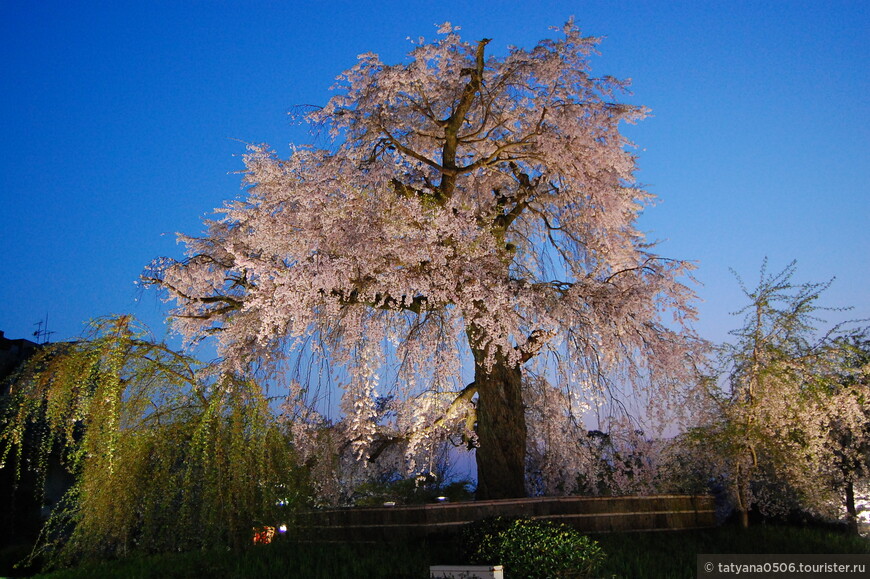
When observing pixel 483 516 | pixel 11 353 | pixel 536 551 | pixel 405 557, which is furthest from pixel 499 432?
pixel 11 353

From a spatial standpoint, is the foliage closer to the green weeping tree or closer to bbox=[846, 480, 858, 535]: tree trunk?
bbox=[846, 480, 858, 535]: tree trunk

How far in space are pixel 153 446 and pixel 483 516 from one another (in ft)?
18.3

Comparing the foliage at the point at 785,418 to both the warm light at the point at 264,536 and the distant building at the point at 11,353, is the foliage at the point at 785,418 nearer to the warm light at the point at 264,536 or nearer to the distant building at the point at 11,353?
the warm light at the point at 264,536

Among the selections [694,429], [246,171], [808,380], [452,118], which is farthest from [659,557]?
[246,171]

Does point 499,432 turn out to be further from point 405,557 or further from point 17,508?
point 17,508

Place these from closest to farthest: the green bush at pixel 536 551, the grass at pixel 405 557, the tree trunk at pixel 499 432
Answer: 1. the green bush at pixel 536 551
2. the grass at pixel 405 557
3. the tree trunk at pixel 499 432

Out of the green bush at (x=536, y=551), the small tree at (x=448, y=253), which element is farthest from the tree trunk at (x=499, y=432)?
the green bush at (x=536, y=551)

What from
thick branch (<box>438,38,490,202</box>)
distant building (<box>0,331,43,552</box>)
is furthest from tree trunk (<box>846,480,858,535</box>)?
distant building (<box>0,331,43,552</box>)

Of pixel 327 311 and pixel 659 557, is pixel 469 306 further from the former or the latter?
pixel 659 557

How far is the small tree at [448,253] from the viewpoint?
41.0 ft

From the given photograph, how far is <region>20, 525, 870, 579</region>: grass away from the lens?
9711 millimetres

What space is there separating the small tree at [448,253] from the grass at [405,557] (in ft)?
7.31

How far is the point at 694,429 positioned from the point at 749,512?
309 centimetres

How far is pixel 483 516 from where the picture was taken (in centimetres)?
1222
